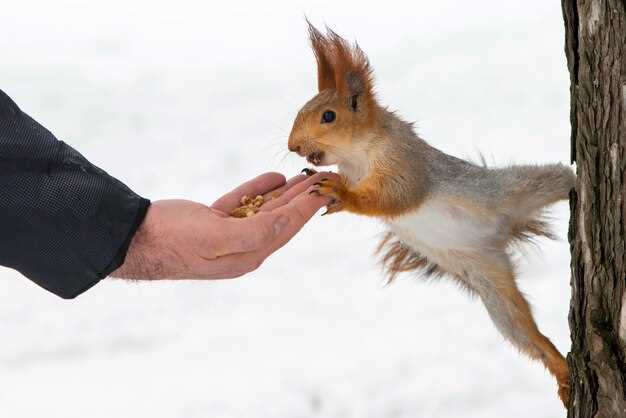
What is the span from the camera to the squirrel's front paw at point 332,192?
1398 mm

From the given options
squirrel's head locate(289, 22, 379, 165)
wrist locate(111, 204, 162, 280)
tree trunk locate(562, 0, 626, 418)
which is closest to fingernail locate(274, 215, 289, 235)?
wrist locate(111, 204, 162, 280)

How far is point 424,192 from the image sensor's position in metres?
1.52

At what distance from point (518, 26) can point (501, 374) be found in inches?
83.2

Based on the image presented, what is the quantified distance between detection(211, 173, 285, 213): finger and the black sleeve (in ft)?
0.86

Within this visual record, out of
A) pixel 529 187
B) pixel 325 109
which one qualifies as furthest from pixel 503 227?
pixel 325 109

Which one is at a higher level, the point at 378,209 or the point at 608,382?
the point at 378,209

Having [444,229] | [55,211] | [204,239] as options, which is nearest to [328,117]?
[444,229]

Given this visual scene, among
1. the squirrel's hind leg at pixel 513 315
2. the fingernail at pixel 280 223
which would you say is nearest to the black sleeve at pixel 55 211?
the fingernail at pixel 280 223

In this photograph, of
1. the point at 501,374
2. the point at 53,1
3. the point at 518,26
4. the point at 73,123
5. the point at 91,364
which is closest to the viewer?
the point at 501,374

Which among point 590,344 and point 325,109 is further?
point 325,109

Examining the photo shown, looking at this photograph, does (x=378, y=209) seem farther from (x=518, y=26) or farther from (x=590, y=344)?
(x=518, y=26)

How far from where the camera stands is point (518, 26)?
12.6ft

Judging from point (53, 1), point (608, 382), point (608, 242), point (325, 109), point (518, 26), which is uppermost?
point (53, 1)

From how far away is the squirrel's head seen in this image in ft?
5.17
